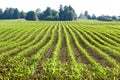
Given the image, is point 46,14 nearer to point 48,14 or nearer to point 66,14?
point 48,14

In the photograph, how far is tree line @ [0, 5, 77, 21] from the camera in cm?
16619

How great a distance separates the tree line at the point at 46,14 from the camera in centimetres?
16619

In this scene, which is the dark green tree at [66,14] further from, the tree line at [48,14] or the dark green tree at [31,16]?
the dark green tree at [31,16]

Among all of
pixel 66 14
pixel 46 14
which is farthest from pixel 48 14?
pixel 66 14

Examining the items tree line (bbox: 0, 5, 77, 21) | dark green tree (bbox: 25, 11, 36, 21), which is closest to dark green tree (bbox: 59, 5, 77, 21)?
tree line (bbox: 0, 5, 77, 21)

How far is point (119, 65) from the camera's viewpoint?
1788cm

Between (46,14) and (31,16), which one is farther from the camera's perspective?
(46,14)

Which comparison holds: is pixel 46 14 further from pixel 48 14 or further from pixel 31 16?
pixel 31 16

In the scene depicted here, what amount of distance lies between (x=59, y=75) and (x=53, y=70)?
916 millimetres

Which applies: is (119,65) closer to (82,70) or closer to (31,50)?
(82,70)

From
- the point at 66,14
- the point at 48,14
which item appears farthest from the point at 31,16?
the point at 66,14

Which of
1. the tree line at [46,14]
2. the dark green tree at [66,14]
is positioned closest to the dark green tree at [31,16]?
the tree line at [46,14]

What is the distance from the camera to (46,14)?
580 ft

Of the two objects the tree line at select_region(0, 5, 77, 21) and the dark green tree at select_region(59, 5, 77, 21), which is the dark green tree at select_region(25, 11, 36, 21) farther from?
the dark green tree at select_region(59, 5, 77, 21)
